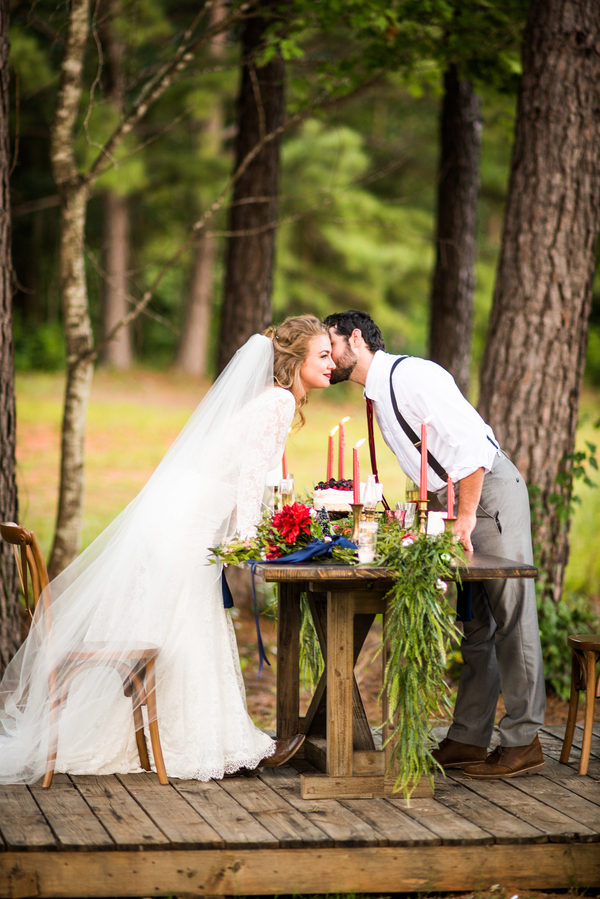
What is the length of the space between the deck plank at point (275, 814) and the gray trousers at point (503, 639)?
94cm

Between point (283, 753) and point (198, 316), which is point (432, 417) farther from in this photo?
point (198, 316)

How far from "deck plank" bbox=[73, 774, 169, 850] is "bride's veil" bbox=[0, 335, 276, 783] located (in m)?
0.18

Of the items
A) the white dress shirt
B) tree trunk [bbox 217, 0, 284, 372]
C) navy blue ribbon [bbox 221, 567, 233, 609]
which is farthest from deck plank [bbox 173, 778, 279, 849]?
tree trunk [bbox 217, 0, 284, 372]

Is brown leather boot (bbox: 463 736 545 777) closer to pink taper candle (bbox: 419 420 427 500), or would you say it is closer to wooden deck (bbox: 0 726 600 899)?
wooden deck (bbox: 0 726 600 899)

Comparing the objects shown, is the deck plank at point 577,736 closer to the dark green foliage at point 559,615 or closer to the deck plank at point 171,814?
the dark green foliage at point 559,615

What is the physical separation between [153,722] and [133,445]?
11897 millimetres

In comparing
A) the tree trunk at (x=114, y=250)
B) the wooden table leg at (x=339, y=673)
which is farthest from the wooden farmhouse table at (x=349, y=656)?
the tree trunk at (x=114, y=250)

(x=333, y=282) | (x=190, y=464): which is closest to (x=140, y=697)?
(x=190, y=464)

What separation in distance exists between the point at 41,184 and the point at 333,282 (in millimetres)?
6437

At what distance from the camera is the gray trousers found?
3775 millimetres

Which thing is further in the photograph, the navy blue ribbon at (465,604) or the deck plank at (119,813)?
the navy blue ribbon at (465,604)

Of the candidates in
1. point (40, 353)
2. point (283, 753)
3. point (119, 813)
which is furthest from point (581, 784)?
point (40, 353)

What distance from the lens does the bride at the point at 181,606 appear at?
3553 mm

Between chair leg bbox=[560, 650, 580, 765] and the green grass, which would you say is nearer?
chair leg bbox=[560, 650, 580, 765]
